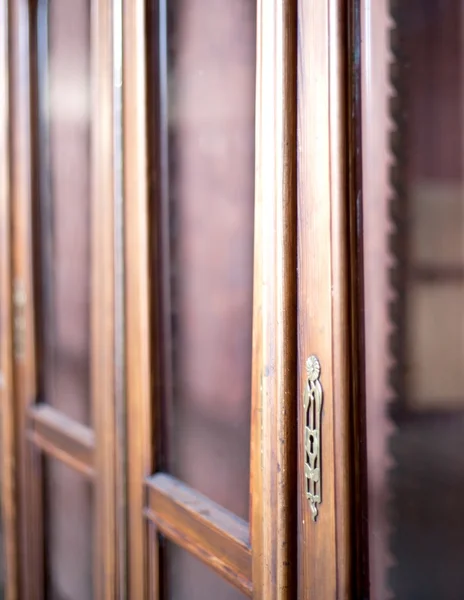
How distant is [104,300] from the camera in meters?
0.81

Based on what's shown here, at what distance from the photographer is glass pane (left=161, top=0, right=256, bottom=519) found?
0.57 meters

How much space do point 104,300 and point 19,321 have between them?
382 mm

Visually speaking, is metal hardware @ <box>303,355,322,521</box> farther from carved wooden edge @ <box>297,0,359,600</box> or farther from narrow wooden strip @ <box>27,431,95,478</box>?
narrow wooden strip @ <box>27,431,95,478</box>

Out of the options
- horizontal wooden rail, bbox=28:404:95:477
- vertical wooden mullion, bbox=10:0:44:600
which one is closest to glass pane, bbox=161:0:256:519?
horizontal wooden rail, bbox=28:404:95:477

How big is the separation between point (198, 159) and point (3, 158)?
2.03 feet

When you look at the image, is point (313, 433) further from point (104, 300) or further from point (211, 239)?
point (104, 300)

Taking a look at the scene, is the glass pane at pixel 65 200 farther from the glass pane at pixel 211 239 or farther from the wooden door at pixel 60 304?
the glass pane at pixel 211 239

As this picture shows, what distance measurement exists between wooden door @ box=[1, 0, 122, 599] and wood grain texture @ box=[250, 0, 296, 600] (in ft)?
A: 1.08

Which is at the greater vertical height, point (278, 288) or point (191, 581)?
point (278, 288)

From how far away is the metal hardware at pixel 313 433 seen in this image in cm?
45

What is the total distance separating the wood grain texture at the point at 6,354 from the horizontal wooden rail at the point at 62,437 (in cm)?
10

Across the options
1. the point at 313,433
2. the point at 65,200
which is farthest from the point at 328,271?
the point at 65,200

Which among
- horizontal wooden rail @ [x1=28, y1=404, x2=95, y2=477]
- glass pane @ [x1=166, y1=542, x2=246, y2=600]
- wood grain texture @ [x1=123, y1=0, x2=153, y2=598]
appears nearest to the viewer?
glass pane @ [x1=166, y1=542, x2=246, y2=600]

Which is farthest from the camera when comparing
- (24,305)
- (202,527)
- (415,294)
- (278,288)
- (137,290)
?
(24,305)
